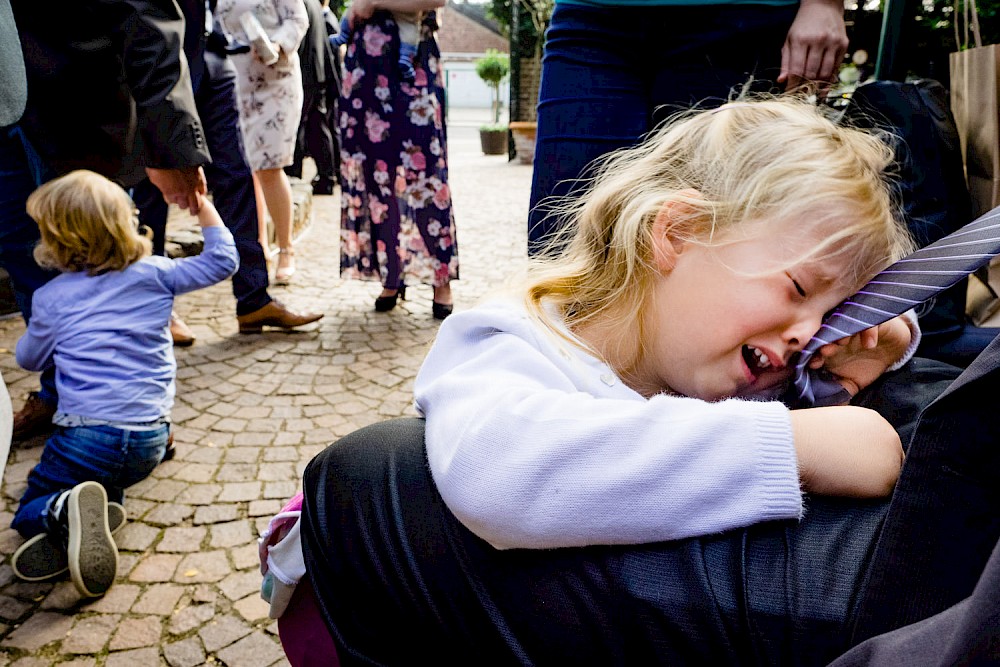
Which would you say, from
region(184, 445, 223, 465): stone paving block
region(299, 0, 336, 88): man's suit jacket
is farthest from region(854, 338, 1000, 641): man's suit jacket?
region(299, 0, 336, 88): man's suit jacket

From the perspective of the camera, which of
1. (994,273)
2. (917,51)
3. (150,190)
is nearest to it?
(994,273)

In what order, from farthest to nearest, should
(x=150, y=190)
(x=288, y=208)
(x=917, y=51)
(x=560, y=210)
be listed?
(x=288, y=208), (x=917, y=51), (x=150, y=190), (x=560, y=210)

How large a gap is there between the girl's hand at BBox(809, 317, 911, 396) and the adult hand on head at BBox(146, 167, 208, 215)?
2671 mm

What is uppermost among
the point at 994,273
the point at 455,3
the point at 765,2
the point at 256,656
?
the point at 455,3

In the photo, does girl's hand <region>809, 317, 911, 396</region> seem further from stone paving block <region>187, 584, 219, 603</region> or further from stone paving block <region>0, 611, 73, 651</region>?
stone paving block <region>0, 611, 73, 651</region>

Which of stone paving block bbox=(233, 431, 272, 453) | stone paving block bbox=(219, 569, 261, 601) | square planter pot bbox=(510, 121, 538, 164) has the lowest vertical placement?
stone paving block bbox=(219, 569, 261, 601)

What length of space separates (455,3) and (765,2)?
49.2m

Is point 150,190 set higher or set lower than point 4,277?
higher

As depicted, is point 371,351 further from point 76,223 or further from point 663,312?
point 663,312

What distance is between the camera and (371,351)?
3982 mm

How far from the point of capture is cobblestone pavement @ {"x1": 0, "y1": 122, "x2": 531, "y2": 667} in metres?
1.94

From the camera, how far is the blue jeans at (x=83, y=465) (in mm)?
2225

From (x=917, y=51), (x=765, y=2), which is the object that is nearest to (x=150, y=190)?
(x=765, y=2)

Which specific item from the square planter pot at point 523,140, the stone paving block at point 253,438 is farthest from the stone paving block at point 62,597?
the square planter pot at point 523,140
